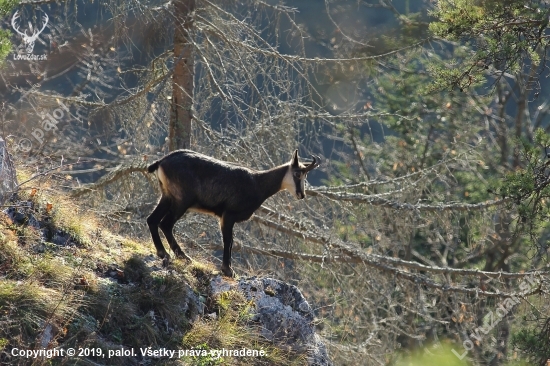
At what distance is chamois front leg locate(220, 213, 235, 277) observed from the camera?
8398 millimetres

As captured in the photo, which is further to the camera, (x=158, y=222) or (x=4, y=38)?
(x=158, y=222)

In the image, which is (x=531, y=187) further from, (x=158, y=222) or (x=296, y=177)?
(x=158, y=222)

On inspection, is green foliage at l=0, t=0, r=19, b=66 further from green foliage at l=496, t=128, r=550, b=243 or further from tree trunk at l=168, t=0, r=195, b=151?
green foliage at l=496, t=128, r=550, b=243

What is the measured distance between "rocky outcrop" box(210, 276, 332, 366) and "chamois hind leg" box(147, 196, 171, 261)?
64 cm

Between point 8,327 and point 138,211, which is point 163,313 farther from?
point 138,211

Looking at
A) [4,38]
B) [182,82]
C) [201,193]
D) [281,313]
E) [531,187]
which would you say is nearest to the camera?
[4,38]

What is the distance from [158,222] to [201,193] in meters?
0.57

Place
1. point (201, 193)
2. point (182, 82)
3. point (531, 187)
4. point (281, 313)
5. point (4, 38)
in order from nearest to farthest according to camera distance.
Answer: point (4, 38), point (281, 313), point (201, 193), point (531, 187), point (182, 82)

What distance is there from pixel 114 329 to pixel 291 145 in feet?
21.2

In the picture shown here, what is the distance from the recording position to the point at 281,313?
7922 millimetres

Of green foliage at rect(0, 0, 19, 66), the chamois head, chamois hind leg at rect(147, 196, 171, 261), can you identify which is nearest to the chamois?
chamois hind leg at rect(147, 196, 171, 261)

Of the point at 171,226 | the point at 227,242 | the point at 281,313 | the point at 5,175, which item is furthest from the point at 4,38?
the point at 281,313

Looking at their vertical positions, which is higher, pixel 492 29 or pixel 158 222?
pixel 492 29

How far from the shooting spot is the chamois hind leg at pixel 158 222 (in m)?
8.25
